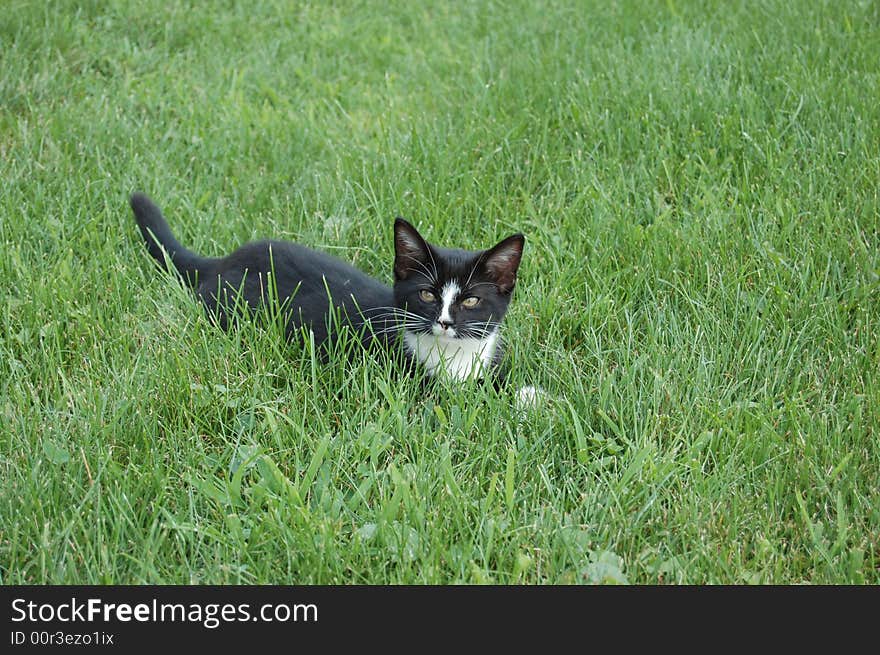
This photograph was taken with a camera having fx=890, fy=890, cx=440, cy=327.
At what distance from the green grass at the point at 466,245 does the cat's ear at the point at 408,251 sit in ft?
1.29

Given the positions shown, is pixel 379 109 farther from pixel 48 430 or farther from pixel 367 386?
pixel 48 430

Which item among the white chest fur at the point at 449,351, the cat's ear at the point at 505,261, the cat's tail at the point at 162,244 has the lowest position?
the white chest fur at the point at 449,351

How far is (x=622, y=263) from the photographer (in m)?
3.93

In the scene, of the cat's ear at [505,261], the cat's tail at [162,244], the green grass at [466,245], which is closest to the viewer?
the green grass at [466,245]

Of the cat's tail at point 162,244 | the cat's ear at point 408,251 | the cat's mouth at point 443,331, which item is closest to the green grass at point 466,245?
the cat's tail at point 162,244

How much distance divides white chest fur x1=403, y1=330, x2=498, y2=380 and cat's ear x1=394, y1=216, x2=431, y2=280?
0.82 feet

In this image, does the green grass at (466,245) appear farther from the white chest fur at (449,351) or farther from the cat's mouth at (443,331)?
the cat's mouth at (443,331)

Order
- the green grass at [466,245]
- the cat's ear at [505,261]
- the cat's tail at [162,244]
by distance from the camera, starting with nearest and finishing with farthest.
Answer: the green grass at [466,245]
the cat's ear at [505,261]
the cat's tail at [162,244]

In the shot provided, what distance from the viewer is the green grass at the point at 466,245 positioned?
256cm

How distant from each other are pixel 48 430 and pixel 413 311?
132 centimetres

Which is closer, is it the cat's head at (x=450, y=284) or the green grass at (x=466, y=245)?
the green grass at (x=466, y=245)

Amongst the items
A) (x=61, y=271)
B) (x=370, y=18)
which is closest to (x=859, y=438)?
(x=61, y=271)

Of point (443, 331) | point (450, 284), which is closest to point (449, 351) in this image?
point (443, 331)
